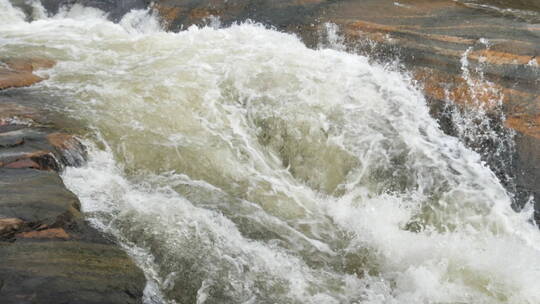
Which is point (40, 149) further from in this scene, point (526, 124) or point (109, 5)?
point (109, 5)

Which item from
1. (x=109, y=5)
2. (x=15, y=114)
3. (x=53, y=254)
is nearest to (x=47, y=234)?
(x=53, y=254)

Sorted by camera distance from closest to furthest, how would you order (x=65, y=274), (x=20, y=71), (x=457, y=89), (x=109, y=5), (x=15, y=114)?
(x=65, y=274), (x=15, y=114), (x=457, y=89), (x=20, y=71), (x=109, y=5)

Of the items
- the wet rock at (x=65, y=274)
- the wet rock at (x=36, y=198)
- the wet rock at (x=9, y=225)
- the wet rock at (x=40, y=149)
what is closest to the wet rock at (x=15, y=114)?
the wet rock at (x=40, y=149)

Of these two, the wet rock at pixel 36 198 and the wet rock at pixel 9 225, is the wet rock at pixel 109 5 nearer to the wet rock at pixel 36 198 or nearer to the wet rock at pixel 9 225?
the wet rock at pixel 36 198

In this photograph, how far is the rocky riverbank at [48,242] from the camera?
2.73 meters

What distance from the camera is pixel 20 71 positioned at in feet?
20.7

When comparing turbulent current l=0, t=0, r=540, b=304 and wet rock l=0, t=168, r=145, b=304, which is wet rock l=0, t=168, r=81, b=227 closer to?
wet rock l=0, t=168, r=145, b=304

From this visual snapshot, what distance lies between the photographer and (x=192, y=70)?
6.43 m

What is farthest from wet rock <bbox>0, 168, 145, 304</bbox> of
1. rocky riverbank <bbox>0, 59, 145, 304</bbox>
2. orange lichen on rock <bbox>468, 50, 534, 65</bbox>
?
orange lichen on rock <bbox>468, 50, 534, 65</bbox>

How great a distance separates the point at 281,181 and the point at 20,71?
4042mm

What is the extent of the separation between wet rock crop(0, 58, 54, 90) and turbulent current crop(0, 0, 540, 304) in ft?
0.73

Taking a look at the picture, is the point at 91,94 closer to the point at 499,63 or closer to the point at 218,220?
the point at 218,220

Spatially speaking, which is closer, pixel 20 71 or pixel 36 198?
pixel 36 198

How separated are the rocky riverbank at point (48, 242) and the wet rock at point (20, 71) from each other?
1714mm
